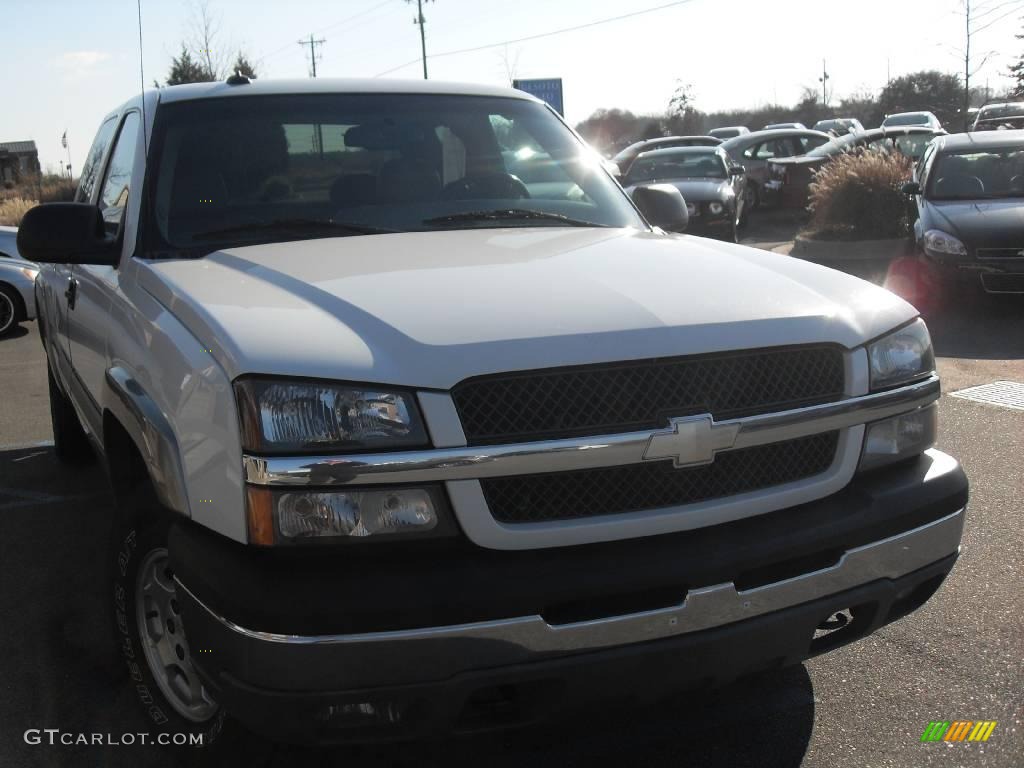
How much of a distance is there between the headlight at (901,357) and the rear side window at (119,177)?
99.1 inches

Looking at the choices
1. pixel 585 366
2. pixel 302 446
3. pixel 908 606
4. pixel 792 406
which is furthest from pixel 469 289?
pixel 908 606

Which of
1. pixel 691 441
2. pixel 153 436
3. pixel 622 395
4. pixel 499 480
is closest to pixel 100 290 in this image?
pixel 153 436

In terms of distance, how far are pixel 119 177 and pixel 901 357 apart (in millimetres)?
2911

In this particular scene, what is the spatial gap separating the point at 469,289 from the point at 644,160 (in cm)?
1627

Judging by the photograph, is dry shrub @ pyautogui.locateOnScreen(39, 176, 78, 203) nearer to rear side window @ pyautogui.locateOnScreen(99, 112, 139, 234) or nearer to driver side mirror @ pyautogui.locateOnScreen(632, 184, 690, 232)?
rear side window @ pyautogui.locateOnScreen(99, 112, 139, 234)

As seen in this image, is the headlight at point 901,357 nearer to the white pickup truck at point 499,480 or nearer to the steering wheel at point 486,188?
the white pickup truck at point 499,480

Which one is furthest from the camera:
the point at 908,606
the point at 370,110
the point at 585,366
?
the point at 370,110

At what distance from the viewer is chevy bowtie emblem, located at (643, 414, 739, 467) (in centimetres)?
238

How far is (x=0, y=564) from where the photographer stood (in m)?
4.77

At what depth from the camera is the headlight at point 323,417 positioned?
227cm

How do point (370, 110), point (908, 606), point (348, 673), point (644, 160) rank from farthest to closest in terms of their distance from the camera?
point (644, 160), point (370, 110), point (908, 606), point (348, 673)

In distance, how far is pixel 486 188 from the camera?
390 centimetres

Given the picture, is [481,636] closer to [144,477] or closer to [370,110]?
[144,477]

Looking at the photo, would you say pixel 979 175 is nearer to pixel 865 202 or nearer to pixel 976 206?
pixel 976 206
